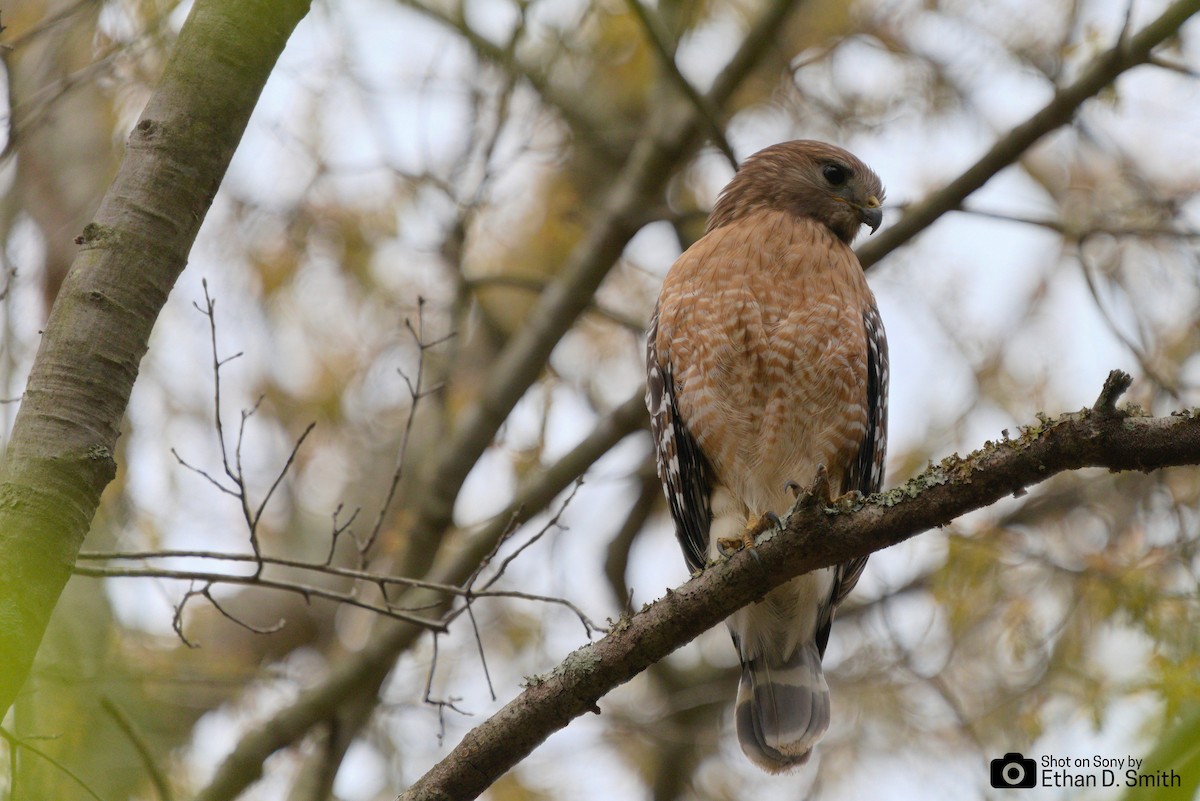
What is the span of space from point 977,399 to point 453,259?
3.82 m

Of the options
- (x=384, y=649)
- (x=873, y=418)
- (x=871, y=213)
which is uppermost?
(x=871, y=213)

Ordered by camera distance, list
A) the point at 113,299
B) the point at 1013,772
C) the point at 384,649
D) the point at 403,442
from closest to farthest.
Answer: the point at 113,299
the point at 403,442
the point at 384,649
the point at 1013,772

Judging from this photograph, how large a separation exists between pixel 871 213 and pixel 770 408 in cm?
149

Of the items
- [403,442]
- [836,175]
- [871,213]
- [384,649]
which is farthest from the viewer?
[384,649]

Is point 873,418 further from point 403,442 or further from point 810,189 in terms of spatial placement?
point 403,442

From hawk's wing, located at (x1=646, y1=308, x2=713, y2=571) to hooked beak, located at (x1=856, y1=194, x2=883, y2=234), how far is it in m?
1.25

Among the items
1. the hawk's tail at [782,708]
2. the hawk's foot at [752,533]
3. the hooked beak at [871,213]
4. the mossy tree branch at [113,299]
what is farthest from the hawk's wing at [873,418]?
the mossy tree branch at [113,299]

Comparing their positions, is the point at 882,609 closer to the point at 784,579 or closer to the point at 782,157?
the point at 782,157

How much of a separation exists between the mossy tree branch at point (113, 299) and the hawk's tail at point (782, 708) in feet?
11.1

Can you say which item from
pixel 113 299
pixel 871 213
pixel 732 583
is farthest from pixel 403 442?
pixel 871 213

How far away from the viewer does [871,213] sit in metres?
6.02

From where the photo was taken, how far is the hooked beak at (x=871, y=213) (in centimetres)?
603

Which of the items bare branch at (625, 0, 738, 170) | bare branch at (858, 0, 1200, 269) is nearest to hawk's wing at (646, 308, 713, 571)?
bare branch at (625, 0, 738, 170)

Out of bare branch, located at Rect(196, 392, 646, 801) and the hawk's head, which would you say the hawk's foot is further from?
the hawk's head
